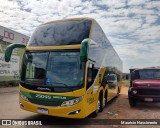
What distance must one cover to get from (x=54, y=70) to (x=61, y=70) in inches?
9.6

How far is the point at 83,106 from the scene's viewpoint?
7.75m

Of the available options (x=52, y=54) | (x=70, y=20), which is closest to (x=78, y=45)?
(x=52, y=54)

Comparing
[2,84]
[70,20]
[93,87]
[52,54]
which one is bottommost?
[2,84]

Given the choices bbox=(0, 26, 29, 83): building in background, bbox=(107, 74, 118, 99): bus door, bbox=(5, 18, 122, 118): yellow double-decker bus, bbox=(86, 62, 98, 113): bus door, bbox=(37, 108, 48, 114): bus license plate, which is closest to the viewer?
bbox=(5, 18, 122, 118): yellow double-decker bus

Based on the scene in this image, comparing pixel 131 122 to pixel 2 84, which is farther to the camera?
pixel 2 84

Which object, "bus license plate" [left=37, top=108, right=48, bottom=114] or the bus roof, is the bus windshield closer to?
the bus roof

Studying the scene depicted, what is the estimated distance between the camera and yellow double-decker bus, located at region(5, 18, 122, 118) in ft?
25.2

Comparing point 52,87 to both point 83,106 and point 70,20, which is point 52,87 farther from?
point 70,20

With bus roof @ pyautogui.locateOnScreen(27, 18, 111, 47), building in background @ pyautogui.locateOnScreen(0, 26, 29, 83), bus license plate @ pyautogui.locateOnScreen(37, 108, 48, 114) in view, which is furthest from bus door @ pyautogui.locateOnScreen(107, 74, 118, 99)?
building in background @ pyautogui.locateOnScreen(0, 26, 29, 83)

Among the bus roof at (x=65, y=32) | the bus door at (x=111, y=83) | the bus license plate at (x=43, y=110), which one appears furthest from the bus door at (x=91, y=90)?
the bus door at (x=111, y=83)

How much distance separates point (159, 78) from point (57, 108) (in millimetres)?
7925

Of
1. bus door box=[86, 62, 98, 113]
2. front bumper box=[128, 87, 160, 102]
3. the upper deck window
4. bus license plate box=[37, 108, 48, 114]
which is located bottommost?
front bumper box=[128, 87, 160, 102]

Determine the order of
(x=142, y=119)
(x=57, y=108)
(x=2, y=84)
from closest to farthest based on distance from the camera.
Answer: (x=57, y=108)
(x=142, y=119)
(x=2, y=84)

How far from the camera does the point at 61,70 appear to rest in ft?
26.3
